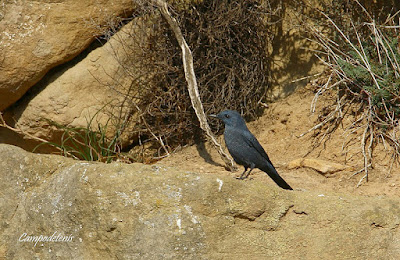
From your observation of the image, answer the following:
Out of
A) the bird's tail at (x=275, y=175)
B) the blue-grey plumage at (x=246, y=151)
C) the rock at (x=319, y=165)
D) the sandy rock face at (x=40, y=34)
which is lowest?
the rock at (x=319, y=165)

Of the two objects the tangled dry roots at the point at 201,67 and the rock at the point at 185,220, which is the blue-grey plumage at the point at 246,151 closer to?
the tangled dry roots at the point at 201,67

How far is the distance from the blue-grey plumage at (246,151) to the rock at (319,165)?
1.85ft

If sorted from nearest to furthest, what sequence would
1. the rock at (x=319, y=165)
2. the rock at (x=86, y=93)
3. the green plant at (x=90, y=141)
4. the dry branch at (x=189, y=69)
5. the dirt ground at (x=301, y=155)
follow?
the dirt ground at (x=301, y=155)
the rock at (x=319, y=165)
the dry branch at (x=189, y=69)
the green plant at (x=90, y=141)
the rock at (x=86, y=93)

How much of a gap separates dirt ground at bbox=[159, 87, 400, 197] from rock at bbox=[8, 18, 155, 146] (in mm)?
1006

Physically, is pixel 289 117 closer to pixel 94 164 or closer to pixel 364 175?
pixel 364 175

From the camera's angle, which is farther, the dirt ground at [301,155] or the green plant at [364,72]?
the green plant at [364,72]

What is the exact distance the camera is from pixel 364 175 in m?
5.39

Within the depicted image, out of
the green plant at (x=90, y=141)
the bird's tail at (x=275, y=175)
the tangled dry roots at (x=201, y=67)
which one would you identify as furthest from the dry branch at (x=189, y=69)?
the green plant at (x=90, y=141)

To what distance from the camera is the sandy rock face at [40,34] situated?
6.34 m

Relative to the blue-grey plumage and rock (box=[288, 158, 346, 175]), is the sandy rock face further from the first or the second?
rock (box=[288, 158, 346, 175])

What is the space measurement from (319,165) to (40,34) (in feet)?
11.2

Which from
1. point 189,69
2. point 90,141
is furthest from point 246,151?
point 90,141

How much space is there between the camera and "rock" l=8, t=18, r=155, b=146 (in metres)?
6.53

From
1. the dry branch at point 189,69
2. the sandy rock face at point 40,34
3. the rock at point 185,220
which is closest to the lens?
the rock at point 185,220
